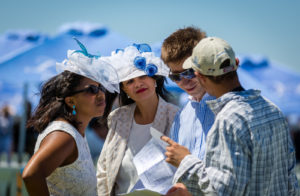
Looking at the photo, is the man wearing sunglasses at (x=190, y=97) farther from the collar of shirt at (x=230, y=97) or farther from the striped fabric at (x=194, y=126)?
the collar of shirt at (x=230, y=97)

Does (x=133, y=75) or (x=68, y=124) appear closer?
(x=68, y=124)

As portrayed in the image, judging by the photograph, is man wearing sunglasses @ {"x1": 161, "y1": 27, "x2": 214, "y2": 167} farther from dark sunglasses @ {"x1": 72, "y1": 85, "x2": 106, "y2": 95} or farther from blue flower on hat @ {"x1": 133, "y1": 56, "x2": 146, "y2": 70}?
dark sunglasses @ {"x1": 72, "y1": 85, "x2": 106, "y2": 95}

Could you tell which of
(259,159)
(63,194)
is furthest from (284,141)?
(63,194)

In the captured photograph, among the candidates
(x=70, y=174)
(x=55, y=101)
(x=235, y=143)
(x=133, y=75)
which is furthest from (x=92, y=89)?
(x=235, y=143)

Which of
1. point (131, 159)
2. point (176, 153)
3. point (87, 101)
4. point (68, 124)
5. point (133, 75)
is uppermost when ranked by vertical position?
point (133, 75)

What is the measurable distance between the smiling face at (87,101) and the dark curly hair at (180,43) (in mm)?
548

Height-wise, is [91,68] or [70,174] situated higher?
[91,68]

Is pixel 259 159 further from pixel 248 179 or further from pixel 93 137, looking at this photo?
pixel 93 137

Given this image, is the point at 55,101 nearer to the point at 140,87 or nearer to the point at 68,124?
the point at 68,124

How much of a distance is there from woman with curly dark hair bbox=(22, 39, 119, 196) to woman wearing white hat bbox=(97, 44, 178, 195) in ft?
0.71

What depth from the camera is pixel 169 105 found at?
325 cm

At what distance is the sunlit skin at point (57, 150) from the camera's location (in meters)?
2.21

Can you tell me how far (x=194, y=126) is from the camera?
2.66 metres

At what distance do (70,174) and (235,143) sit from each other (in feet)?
3.63
